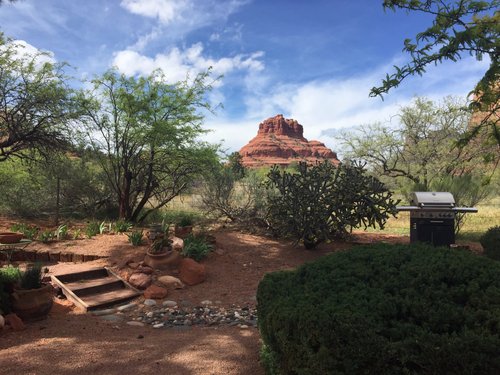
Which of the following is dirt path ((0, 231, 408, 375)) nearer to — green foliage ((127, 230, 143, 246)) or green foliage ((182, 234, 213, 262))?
green foliage ((182, 234, 213, 262))

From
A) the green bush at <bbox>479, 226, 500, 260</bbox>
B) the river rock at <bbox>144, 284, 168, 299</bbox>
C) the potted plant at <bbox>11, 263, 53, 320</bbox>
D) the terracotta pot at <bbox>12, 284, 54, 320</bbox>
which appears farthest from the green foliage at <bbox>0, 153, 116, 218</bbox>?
the green bush at <bbox>479, 226, 500, 260</bbox>

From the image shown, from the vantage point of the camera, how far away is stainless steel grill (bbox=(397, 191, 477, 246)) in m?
7.92

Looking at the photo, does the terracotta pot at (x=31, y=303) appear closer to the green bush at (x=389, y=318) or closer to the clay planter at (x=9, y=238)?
the green bush at (x=389, y=318)

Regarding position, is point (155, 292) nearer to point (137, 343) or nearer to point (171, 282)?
point (171, 282)

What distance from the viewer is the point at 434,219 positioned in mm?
7934

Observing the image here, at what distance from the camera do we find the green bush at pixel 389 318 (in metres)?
2.07

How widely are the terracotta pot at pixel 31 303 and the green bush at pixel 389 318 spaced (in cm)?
357

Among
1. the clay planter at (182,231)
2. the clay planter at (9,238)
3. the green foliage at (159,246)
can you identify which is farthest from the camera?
the clay planter at (182,231)

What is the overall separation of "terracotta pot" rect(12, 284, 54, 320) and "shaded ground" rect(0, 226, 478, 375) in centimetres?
15

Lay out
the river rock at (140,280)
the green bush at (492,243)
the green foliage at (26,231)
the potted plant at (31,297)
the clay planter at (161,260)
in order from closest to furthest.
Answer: the potted plant at (31,297), the river rock at (140,280), the clay planter at (161,260), the green bush at (492,243), the green foliage at (26,231)

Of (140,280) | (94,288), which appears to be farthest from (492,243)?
(94,288)

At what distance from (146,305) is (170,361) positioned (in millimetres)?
2757

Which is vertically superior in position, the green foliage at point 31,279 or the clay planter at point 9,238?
the clay planter at point 9,238

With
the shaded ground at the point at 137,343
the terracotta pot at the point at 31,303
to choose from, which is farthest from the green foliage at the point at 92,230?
the terracotta pot at the point at 31,303
